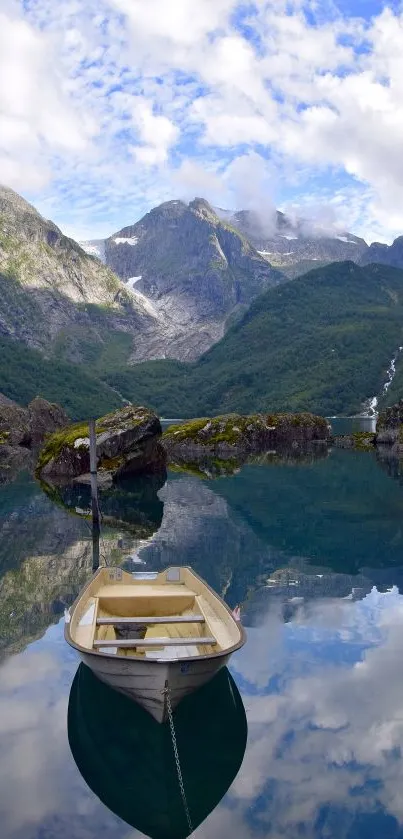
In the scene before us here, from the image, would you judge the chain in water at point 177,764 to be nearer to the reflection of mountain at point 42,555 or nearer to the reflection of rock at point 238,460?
the reflection of mountain at point 42,555

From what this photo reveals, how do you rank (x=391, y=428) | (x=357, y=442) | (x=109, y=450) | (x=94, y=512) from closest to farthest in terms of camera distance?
1. (x=94, y=512)
2. (x=109, y=450)
3. (x=357, y=442)
4. (x=391, y=428)

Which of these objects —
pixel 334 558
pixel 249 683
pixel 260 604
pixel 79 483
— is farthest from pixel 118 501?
pixel 249 683

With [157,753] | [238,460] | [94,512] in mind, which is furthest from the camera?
[238,460]

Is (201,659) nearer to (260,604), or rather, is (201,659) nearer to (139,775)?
(139,775)

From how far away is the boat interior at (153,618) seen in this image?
1719 cm

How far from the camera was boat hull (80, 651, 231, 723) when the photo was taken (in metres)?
14.4

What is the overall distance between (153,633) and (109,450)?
190 feet

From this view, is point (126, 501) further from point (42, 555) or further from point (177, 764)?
point (177, 764)

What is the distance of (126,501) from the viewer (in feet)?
198

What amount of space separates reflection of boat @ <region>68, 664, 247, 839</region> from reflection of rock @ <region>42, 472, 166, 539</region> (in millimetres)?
25455

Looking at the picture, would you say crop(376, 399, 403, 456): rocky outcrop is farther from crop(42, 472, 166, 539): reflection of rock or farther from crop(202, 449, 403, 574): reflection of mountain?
crop(42, 472, 166, 539): reflection of rock

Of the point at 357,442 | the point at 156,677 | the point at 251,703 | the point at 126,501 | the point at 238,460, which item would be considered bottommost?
the point at 357,442

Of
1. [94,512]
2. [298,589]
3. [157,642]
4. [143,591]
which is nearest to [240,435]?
[94,512]

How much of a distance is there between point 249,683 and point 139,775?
535 cm
